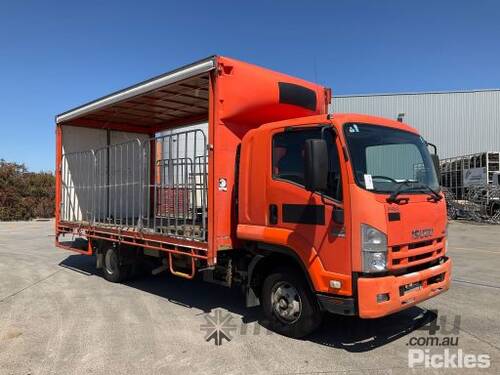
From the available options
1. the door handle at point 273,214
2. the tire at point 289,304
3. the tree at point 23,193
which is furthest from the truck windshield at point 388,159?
the tree at point 23,193

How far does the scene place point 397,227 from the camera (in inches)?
193

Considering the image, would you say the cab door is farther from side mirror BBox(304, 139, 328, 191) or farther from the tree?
the tree

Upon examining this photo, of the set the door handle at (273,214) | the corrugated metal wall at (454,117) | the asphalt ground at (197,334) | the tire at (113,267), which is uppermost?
the corrugated metal wall at (454,117)

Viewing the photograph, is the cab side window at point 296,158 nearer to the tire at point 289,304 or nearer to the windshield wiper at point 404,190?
the windshield wiper at point 404,190

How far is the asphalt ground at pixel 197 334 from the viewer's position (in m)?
4.78

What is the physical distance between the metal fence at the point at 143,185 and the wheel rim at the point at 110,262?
58 centimetres

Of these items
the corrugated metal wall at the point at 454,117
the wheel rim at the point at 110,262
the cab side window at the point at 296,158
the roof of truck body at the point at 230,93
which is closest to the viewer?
the cab side window at the point at 296,158

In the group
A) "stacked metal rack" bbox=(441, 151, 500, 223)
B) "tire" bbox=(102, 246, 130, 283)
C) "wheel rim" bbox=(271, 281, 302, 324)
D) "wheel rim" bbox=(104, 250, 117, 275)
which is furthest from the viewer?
"stacked metal rack" bbox=(441, 151, 500, 223)

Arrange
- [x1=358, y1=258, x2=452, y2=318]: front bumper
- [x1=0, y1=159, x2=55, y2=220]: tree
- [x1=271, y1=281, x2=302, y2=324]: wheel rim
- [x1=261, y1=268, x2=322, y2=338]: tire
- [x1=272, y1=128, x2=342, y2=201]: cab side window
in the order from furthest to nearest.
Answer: [x1=0, y1=159, x2=55, y2=220]: tree → [x1=271, y1=281, x2=302, y2=324]: wheel rim → [x1=261, y1=268, x2=322, y2=338]: tire → [x1=272, y1=128, x2=342, y2=201]: cab side window → [x1=358, y1=258, x2=452, y2=318]: front bumper

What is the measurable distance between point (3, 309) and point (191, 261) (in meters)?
2.93

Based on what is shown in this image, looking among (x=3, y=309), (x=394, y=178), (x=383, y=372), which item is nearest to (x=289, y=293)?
(x=383, y=372)

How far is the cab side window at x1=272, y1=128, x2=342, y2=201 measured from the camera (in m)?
5.01

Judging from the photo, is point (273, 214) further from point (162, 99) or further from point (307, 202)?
point (162, 99)

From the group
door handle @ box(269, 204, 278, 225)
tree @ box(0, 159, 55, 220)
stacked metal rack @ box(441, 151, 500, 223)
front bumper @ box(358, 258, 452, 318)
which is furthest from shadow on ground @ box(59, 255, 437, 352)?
tree @ box(0, 159, 55, 220)
